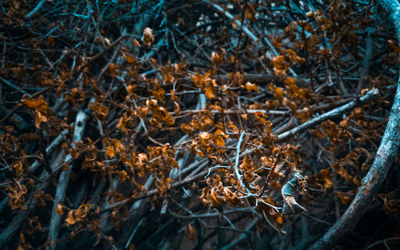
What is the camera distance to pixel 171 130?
61.8 inches

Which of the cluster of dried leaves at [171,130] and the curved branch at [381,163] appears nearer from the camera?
the curved branch at [381,163]

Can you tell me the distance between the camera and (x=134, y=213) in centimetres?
171

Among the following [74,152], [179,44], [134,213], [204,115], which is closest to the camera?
[204,115]

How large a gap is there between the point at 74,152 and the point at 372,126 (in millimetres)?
1719

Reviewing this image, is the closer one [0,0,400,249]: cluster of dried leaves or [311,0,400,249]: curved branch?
[311,0,400,249]: curved branch

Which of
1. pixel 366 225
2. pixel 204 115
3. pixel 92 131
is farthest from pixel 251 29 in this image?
pixel 366 225

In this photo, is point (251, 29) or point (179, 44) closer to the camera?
point (251, 29)

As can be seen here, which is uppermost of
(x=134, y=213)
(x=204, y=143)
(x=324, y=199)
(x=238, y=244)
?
(x=204, y=143)

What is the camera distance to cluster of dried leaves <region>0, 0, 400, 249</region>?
1.24 meters

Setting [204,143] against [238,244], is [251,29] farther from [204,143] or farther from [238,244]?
[238,244]

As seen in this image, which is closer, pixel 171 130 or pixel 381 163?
pixel 381 163

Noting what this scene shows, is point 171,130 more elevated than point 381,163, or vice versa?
point 171,130

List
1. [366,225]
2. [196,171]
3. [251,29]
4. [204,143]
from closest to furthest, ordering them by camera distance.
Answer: [204,143]
[196,171]
[251,29]
[366,225]

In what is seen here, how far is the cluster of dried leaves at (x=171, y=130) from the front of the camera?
48.7 inches
